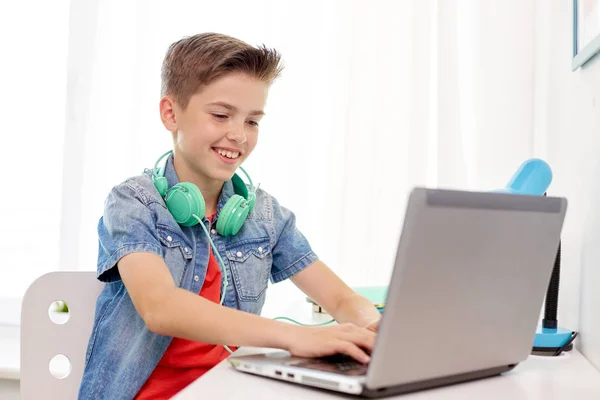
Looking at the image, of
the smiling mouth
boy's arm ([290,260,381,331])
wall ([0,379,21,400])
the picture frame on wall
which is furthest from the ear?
wall ([0,379,21,400])

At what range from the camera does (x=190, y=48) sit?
134 centimetres

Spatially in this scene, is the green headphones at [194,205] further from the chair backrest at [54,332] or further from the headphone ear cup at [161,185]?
the chair backrest at [54,332]

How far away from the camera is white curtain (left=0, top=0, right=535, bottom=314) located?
1887 millimetres

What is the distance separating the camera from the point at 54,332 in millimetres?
1283

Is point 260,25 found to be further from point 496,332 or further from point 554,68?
point 496,332

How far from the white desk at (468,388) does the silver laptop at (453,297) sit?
0.4 inches

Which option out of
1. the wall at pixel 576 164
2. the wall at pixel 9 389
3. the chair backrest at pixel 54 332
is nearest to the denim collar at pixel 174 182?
the chair backrest at pixel 54 332

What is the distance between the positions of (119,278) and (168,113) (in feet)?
1.11

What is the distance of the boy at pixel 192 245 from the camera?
Answer: 3.69 ft

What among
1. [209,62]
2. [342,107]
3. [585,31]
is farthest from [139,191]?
Answer: [342,107]

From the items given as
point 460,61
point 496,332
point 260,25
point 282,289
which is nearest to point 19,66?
point 260,25

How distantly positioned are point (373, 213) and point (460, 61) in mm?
465

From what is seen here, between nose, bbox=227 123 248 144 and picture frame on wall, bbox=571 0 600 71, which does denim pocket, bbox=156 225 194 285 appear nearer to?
nose, bbox=227 123 248 144

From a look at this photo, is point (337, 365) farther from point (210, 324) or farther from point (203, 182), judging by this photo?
point (203, 182)
